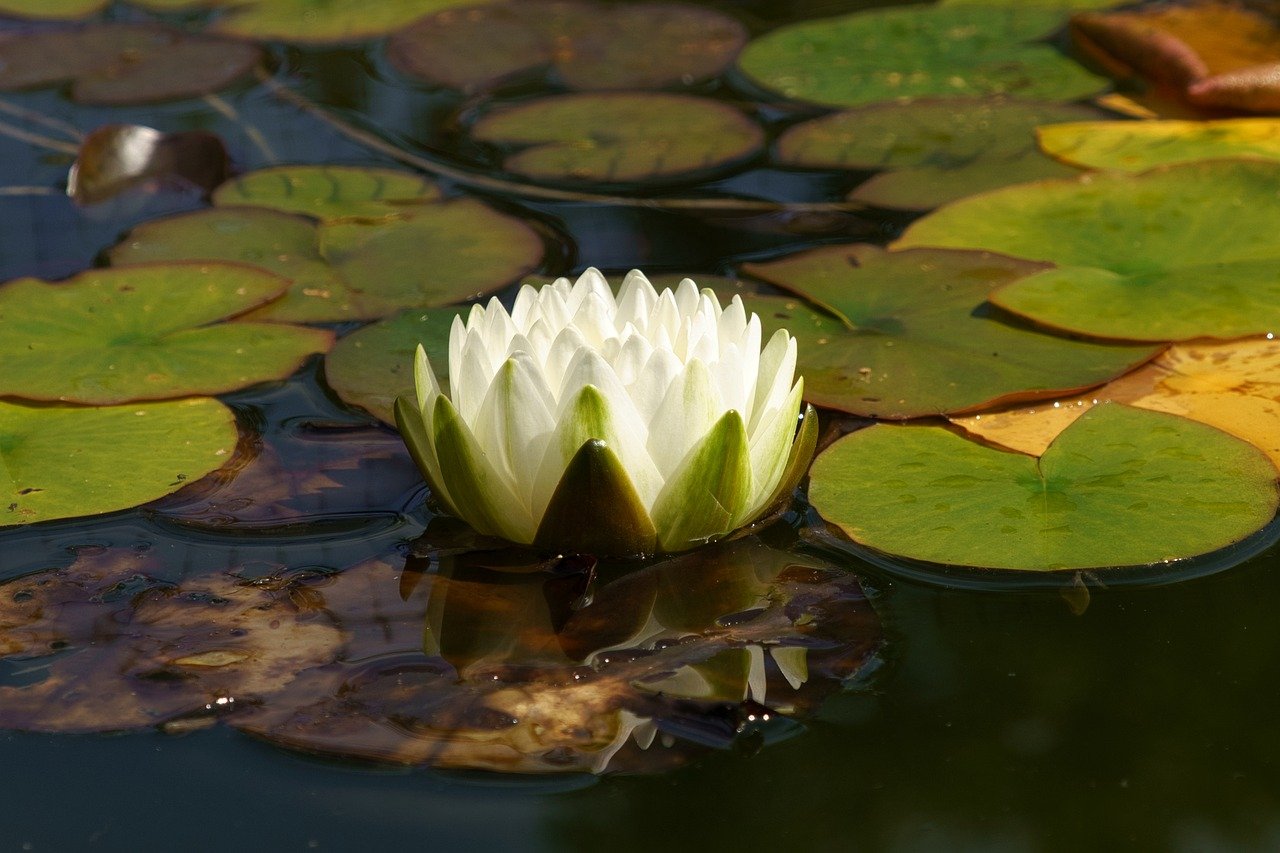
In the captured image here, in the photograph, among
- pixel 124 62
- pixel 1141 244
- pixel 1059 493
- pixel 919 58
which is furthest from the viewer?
pixel 124 62

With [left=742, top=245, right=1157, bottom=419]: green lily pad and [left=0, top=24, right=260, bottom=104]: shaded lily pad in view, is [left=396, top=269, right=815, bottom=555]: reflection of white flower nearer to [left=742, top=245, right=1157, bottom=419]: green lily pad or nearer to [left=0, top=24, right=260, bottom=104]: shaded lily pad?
[left=742, top=245, right=1157, bottom=419]: green lily pad

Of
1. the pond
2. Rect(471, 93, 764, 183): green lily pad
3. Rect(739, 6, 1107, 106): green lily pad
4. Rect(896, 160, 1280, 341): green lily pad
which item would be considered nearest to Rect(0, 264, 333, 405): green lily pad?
the pond

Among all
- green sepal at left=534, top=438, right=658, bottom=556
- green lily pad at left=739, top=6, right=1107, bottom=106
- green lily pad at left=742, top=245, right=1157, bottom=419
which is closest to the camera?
green sepal at left=534, top=438, right=658, bottom=556

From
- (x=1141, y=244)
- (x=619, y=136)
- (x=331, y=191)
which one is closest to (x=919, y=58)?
(x=619, y=136)

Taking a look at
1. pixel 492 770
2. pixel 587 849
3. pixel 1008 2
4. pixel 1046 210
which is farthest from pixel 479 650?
pixel 1008 2

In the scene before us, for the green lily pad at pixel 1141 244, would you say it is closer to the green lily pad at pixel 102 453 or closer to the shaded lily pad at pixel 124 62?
the green lily pad at pixel 102 453

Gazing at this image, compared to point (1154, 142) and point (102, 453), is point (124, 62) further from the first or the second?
point (1154, 142)

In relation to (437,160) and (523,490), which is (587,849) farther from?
(437,160)

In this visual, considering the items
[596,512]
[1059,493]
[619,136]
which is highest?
[619,136]
